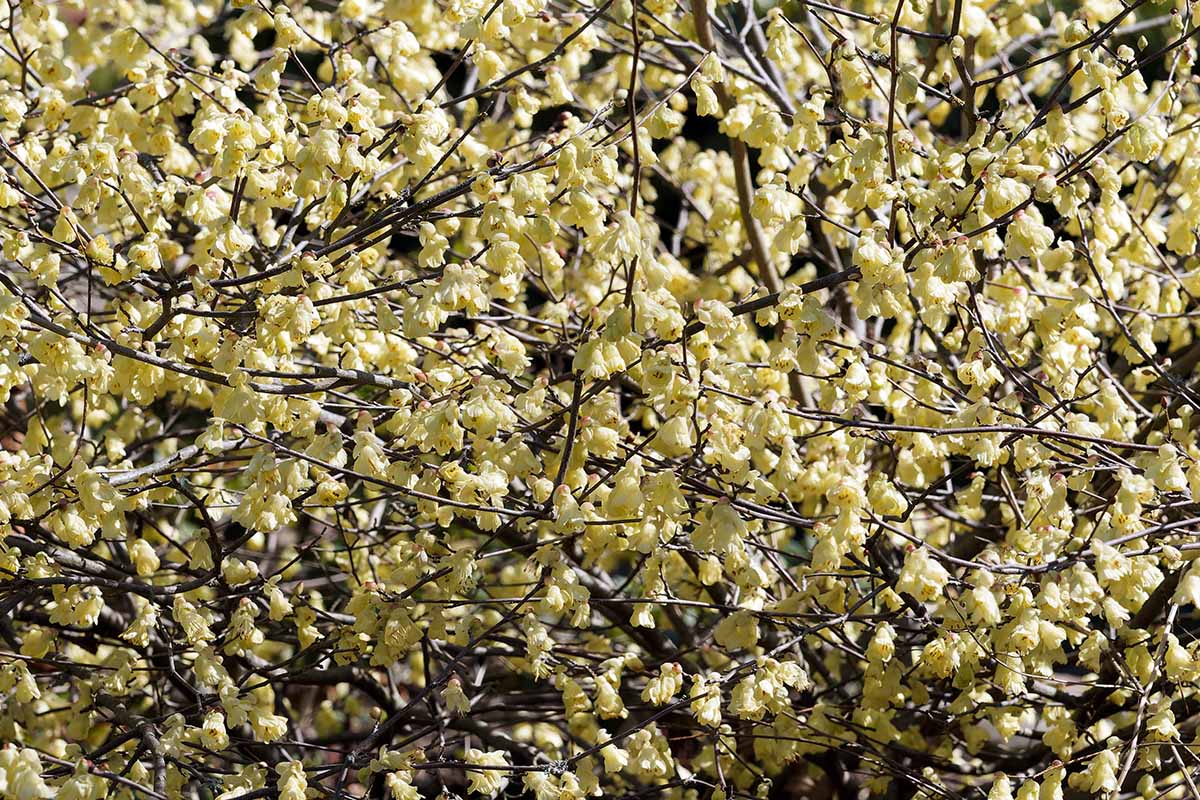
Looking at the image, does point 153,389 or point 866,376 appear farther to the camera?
point 153,389

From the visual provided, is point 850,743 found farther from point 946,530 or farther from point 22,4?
point 22,4

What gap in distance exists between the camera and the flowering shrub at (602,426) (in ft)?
9.90

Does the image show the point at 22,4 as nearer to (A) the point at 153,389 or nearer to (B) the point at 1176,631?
(A) the point at 153,389

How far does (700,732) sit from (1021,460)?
1.22m

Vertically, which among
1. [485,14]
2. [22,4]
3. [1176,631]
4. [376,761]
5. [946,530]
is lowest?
[376,761]

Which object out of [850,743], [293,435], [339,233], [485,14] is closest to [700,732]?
[850,743]

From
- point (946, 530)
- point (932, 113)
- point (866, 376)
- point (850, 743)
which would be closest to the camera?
point (866, 376)

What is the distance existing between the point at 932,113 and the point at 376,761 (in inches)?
132

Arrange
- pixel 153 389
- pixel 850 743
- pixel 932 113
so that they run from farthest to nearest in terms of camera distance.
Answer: pixel 932 113 < pixel 850 743 < pixel 153 389

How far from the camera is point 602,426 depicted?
325cm

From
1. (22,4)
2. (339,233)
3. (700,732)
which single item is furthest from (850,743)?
(22,4)

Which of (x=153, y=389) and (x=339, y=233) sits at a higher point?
(x=339, y=233)

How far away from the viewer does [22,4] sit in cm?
389

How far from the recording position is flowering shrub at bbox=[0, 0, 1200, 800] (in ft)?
9.90
